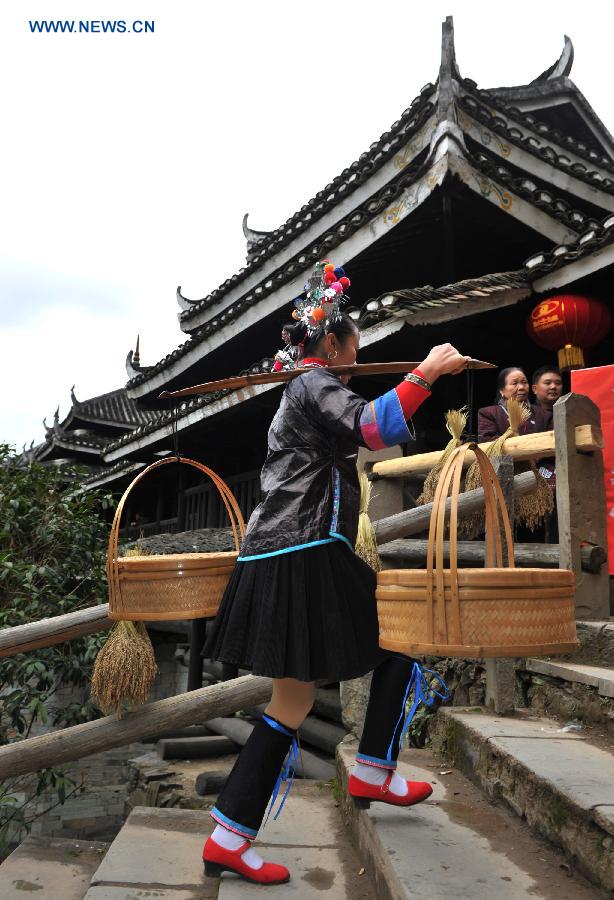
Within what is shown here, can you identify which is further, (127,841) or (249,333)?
(249,333)

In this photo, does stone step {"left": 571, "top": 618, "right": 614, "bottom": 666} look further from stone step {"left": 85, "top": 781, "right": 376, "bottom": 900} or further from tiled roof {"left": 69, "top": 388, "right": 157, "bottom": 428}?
tiled roof {"left": 69, "top": 388, "right": 157, "bottom": 428}

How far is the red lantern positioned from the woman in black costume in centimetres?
366

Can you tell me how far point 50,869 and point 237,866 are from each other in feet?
3.66

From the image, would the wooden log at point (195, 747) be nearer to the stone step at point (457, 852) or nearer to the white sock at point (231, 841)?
the stone step at point (457, 852)

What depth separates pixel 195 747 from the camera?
21.5ft

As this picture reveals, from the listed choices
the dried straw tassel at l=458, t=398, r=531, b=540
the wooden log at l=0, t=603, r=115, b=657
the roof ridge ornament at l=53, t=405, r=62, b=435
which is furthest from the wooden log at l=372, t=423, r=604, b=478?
the roof ridge ornament at l=53, t=405, r=62, b=435

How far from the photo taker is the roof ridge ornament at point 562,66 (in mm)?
9055

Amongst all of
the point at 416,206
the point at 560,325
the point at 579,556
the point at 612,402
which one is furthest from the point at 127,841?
the point at 416,206

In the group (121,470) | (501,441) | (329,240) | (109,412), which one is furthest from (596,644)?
(109,412)

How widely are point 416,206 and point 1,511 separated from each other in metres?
5.16

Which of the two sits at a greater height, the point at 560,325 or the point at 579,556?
the point at 560,325

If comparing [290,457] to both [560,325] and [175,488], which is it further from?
[175,488]

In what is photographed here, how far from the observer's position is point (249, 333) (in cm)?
917

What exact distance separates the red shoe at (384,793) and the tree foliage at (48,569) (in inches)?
166
